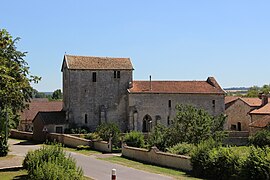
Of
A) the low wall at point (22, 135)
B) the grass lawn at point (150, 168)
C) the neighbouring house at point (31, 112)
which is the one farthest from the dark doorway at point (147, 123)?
the neighbouring house at point (31, 112)

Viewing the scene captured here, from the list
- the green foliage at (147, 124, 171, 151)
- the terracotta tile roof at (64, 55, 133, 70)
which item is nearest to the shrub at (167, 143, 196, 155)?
the green foliage at (147, 124, 171, 151)

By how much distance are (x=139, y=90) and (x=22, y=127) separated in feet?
79.0

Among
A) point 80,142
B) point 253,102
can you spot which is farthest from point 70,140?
point 253,102

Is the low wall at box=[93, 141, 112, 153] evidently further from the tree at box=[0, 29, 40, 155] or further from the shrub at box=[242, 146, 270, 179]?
the shrub at box=[242, 146, 270, 179]

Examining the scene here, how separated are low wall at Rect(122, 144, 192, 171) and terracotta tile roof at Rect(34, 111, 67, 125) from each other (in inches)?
666

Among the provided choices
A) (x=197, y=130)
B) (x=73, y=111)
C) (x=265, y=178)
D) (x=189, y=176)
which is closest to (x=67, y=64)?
(x=73, y=111)

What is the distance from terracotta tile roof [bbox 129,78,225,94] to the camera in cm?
5469

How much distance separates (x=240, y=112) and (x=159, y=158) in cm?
3661

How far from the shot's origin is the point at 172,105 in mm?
55031

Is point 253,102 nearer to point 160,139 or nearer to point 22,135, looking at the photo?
point 160,139

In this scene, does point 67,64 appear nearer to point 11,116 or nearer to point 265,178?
point 11,116

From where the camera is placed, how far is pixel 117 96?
179 feet

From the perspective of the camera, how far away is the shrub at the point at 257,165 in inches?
775

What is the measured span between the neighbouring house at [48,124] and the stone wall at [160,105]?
9532 millimetres
